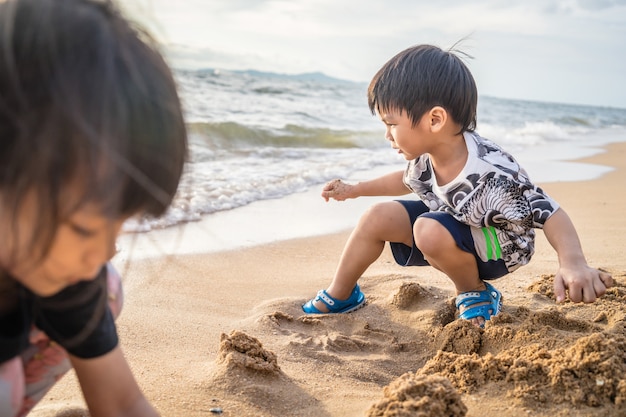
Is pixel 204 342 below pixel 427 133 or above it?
below

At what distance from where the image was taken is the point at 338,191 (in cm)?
284

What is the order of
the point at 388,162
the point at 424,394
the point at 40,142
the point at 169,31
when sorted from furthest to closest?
the point at 388,162, the point at 424,394, the point at 169,31, the point at 40,142

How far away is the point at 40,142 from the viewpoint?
88 centimetres

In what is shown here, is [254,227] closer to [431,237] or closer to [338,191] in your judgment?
[338,191]

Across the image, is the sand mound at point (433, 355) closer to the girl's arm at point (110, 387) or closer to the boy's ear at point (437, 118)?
the girl's arm at point (110, 387)

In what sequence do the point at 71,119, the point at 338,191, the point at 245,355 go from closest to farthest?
1. the point at 71,119
2. the point at 245,355
3. the point at 338,191

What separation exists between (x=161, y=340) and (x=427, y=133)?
49.6 inches

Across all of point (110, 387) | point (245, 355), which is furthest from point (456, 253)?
point (110, 387)

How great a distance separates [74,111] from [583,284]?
1.58 metres

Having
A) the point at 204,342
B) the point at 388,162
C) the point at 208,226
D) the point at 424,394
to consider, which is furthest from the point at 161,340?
the point at 388,162

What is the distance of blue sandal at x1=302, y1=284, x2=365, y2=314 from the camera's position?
104 inches

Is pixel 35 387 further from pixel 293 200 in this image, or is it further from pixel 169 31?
pixel 293 200

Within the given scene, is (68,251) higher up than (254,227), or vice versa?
(68,251)

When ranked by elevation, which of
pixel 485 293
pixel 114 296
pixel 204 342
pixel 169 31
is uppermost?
pixel 169 31
